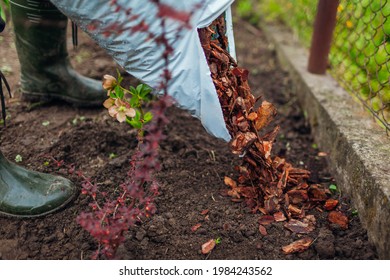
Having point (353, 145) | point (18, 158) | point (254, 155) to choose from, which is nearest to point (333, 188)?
point (353, 145)

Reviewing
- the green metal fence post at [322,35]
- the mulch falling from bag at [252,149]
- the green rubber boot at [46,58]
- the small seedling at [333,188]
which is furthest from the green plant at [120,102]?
the green metal fence post at [322,35]

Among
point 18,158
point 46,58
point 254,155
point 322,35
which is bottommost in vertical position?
point 18,158

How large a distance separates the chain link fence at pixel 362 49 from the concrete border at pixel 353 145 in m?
0.07

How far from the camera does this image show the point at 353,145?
1.76m

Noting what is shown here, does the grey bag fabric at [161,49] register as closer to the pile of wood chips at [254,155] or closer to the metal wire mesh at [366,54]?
the pile of wood chips at [254,155]

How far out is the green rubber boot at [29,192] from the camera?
5.27 feet

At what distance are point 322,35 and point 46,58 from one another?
146 cm

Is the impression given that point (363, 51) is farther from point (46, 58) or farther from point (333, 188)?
point (46, 58)

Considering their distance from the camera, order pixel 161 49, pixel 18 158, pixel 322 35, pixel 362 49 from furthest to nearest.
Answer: pixel 322 35, pixel 362 49, pixel 18 158, pixel 161 49

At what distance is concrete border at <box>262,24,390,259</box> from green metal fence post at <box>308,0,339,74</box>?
65 millimetres

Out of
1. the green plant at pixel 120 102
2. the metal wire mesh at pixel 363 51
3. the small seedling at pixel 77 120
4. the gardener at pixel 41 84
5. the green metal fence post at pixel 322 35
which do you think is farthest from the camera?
the green metal fence post at pixel 322 35

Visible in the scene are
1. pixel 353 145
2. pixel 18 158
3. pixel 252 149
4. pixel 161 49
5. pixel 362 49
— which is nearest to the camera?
pixel 161 49

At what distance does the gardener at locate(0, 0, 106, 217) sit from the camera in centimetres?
162
